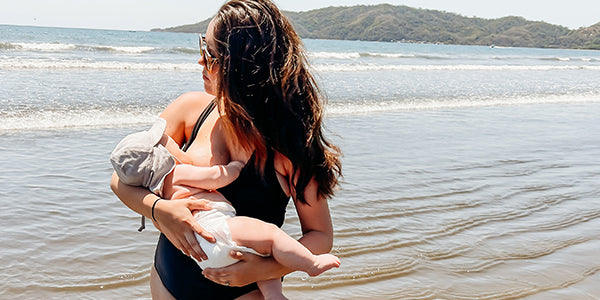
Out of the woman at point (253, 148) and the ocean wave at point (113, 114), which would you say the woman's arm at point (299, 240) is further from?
the ocean wave at point (113, 114)

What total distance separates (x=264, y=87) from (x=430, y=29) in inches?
5271

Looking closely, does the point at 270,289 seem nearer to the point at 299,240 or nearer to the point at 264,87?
the point at 299,240

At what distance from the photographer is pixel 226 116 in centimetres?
192

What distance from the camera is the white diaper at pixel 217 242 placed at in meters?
1.82

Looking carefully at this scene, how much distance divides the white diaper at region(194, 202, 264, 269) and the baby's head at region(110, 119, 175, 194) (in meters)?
0.18

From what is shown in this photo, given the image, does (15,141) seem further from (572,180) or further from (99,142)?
(572,180)

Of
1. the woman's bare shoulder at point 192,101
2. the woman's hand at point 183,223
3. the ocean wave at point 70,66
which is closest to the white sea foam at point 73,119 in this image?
the woman's bare shoulder at point 192,101

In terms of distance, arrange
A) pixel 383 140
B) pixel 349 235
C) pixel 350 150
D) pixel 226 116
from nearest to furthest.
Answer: pixel 226 116 → pixel 349 235 → pixel 350 150 → pixel 383 140

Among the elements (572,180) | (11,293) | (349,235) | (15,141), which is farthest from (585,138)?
(11,293)

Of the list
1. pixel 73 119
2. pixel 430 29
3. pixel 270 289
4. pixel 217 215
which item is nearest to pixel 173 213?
pixel 217 215

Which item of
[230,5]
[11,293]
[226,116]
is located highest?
[230,5]

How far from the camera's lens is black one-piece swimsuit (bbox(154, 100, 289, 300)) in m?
1.96

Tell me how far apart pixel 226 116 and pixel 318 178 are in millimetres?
352

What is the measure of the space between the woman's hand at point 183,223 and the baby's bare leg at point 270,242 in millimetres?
86
